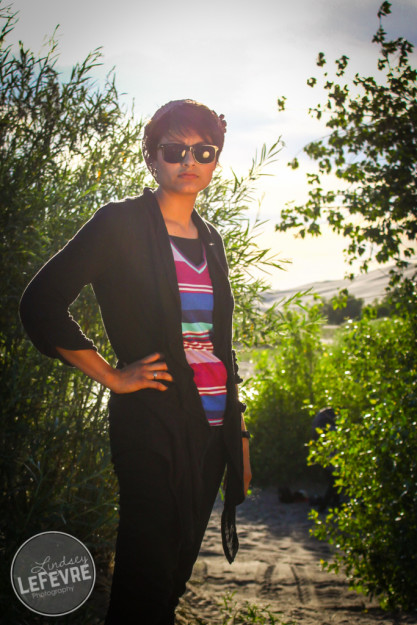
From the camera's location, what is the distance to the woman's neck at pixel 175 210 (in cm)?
222

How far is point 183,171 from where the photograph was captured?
2.20 metres

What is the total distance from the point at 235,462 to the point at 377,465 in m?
1.99

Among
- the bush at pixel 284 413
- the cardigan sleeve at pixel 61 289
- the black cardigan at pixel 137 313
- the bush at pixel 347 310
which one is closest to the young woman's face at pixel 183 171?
the black cardigan at pixel 137 313

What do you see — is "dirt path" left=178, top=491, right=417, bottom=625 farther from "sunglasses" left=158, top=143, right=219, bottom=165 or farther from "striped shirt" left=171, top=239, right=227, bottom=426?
"sunglasses" left=158, top=143, right=219, bottom=165

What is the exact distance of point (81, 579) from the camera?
2.66 m

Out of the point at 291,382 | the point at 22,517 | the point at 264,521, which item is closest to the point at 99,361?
the point at 22,517

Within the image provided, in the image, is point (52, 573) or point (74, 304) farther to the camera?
point (74, 304)

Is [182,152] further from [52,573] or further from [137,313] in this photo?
[52,573]

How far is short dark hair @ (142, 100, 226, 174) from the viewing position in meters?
2.23

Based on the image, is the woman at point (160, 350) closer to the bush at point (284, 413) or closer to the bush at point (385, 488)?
the bush at point (385, 488)

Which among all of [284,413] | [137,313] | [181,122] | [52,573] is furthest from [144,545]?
[284,413]

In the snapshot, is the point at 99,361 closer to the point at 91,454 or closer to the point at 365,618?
the point at 91,454

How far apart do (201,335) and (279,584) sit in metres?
3.08

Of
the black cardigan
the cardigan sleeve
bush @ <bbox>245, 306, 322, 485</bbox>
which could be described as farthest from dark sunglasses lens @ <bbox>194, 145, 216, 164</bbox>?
bush @ <bbox>245, 306, 322, 485</bbox>
